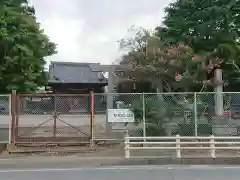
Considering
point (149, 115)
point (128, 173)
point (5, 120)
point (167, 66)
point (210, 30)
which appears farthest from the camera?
point (167, 66)

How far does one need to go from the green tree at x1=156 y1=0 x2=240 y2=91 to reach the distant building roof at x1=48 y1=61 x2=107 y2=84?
17109 millimetres

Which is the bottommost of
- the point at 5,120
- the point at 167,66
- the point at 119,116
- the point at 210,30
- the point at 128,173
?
the point at 128,173

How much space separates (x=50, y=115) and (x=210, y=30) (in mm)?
13006

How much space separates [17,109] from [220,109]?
7135 mm

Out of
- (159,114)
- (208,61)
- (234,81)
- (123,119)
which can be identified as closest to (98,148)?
(123,119)

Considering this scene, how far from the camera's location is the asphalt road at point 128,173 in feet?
32.7

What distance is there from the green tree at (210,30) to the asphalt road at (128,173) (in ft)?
35.3

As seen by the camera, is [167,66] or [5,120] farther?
[167,66]

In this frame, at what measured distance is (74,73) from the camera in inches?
2018

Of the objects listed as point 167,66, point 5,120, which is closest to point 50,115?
point 5,120

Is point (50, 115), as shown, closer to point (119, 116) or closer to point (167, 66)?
point (119, 116)

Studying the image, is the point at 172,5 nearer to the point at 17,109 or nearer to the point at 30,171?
the point at 17,109

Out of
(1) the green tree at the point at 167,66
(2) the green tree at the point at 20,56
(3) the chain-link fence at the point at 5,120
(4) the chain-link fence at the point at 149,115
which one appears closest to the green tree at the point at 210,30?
(1) the green tree at the point at 167,66

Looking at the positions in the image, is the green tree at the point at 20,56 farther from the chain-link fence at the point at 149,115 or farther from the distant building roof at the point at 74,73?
the distant building roof at the point at 74,73
